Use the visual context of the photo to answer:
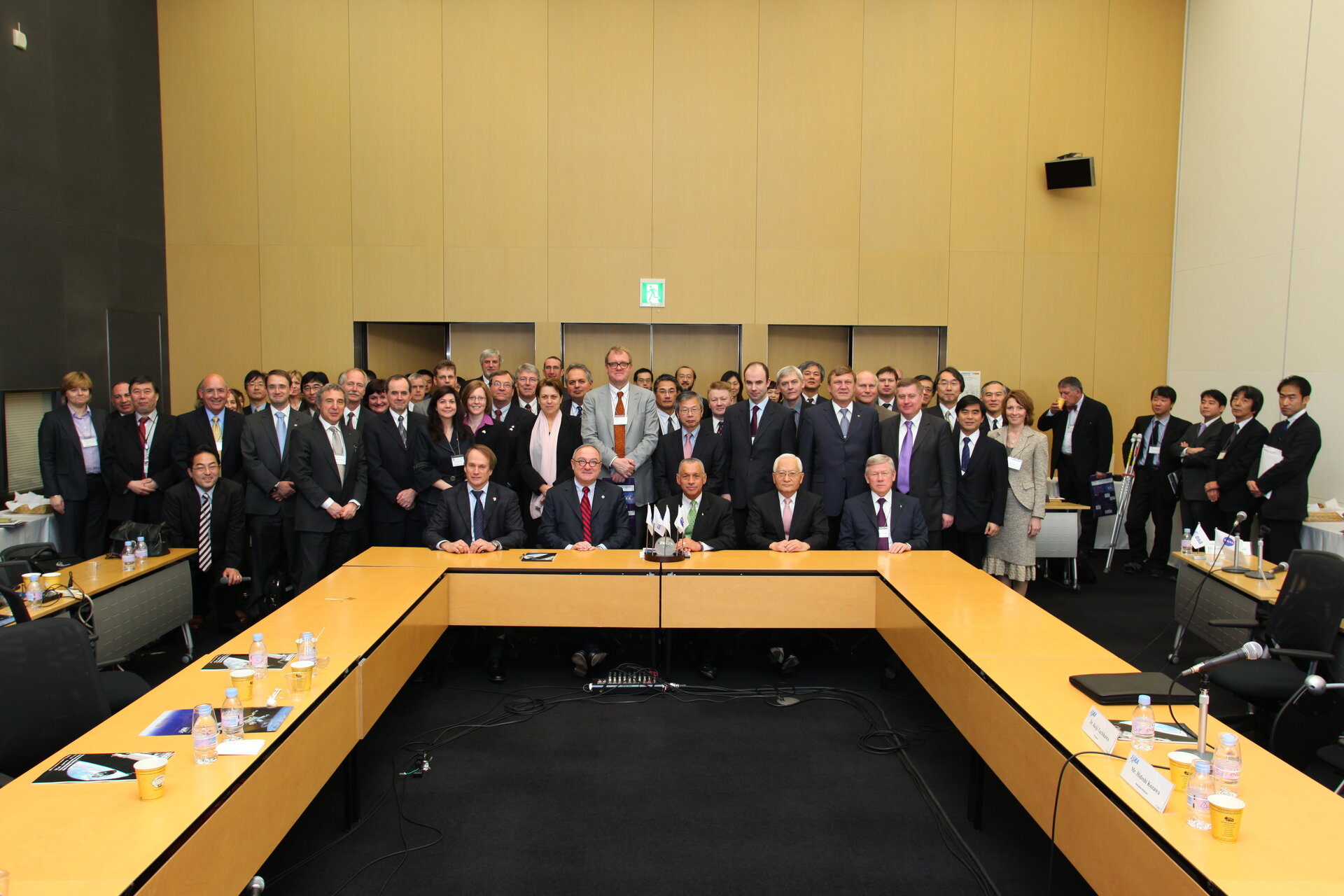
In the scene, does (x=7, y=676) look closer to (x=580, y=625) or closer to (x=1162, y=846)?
(x=580, y=625)

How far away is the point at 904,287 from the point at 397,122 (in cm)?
538

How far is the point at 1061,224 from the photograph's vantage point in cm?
844

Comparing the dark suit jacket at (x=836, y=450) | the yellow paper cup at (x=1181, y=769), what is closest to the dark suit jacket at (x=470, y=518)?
the dark suit jacket at (x=836, y=450)

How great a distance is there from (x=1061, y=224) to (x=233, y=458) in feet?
26.1

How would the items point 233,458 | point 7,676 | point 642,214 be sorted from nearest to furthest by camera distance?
point 7,676 → point 233,458 → point 642,214

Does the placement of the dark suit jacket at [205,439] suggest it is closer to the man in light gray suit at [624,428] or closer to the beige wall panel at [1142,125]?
the man in light gray suit at [624,428]

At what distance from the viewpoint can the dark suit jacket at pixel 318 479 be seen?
17.1ft

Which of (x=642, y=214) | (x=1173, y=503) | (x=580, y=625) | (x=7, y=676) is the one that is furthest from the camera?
(x=642, y=214)

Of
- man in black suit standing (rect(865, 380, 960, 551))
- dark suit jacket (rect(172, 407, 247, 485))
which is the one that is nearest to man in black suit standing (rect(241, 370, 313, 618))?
dark suit jacket (rect(172, 407, 247, 485))

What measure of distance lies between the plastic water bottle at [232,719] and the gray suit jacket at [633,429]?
134 inches

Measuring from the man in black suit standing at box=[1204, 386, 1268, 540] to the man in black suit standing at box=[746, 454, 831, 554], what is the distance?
3365 mm

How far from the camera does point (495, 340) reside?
8.70 m

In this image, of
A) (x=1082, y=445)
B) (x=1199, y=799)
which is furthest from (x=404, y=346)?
(x=1199, y=799)

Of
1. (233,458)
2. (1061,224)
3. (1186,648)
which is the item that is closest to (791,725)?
(1186,648)
